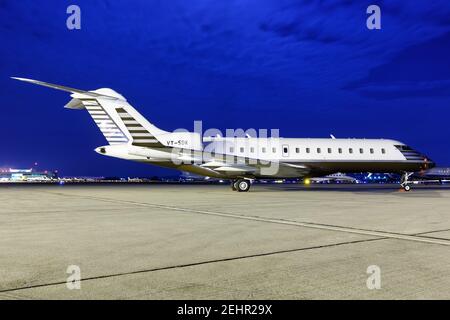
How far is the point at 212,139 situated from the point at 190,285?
2119 centimetres

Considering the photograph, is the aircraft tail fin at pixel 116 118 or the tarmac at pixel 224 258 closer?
the tarmac at pixel 224 258

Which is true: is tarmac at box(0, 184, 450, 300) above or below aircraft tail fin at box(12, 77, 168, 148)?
below

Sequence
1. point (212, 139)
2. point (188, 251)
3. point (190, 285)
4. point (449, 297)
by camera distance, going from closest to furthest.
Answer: point (449, 297), point (190, 285), point (188, 251), point (212, 139)

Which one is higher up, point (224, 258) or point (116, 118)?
point (116, 118)

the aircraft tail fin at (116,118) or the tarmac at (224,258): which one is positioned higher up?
the aircraft tail fin at (116,118)

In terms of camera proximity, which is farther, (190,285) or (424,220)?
(424,220)

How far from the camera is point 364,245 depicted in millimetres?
7223

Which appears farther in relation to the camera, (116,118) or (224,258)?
(116,118)

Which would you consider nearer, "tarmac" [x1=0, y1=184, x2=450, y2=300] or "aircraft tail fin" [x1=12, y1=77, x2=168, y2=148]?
"tarmac" [x1=0, y1=184, x2=450, y2=300]
